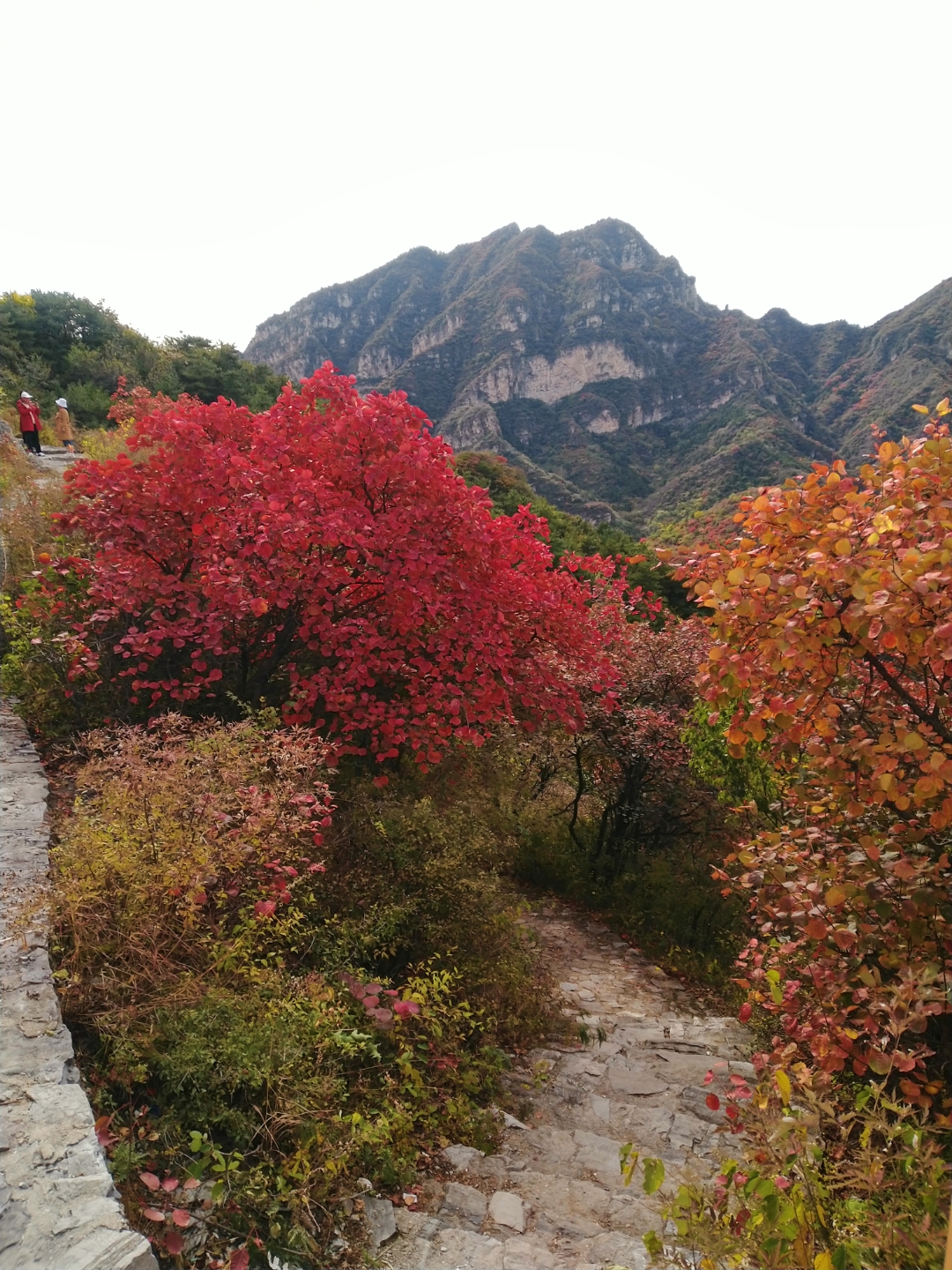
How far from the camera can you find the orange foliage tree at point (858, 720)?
7.18 ft

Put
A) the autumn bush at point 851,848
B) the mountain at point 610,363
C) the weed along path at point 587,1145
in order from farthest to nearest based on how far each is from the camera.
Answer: the mountain at point 610,363 < the weed along path at point 587,1145 < the autumn bush at point 851,848

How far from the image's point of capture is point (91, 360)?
17141 millimetres

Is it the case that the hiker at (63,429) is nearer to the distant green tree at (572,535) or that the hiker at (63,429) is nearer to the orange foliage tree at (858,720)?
the distant green tree at (572,535)

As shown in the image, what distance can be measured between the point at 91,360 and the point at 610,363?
3784 inches

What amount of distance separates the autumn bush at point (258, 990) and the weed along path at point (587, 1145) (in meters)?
0.21

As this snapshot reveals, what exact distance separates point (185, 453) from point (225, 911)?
3.28 m

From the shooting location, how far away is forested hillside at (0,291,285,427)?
1574cm

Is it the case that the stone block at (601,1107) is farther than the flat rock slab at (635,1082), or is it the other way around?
the flat rock slab at (635,1082)

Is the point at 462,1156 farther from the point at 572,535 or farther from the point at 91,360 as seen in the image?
the point at 572,535

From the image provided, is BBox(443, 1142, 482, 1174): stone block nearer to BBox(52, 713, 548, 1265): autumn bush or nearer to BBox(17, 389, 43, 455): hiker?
BBox(52, 713, 548, 1265): autumn bush

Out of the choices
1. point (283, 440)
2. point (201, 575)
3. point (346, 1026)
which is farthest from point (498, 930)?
point (283, 440)

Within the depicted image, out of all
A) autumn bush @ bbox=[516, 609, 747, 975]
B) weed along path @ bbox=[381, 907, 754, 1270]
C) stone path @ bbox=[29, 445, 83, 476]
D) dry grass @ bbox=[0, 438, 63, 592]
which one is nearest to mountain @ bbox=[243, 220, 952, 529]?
stone path @ bbox=[29, 445, 83, 476]

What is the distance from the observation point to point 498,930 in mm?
4281

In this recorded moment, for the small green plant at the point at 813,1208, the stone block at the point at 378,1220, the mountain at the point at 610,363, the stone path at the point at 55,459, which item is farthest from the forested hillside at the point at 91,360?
the mountain at the point at 610,363
